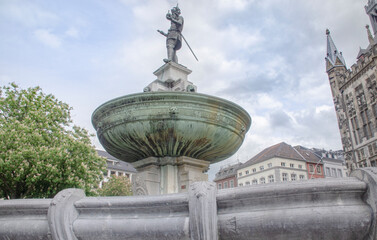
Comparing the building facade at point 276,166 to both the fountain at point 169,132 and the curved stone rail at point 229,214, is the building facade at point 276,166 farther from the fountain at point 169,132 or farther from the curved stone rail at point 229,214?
the curved stone rail at point 229,214

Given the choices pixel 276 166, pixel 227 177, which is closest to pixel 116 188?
pixel 276 166

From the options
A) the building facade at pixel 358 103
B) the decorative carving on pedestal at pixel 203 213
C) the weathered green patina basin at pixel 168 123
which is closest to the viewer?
the decorative carving on pedestal at pixel 203 213

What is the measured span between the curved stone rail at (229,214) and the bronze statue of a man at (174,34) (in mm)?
4654

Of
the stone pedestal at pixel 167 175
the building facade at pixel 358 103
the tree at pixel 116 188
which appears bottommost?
the stone pedestal at pixel 167 175

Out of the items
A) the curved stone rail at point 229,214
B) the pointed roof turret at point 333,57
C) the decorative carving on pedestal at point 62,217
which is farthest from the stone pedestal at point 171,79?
the pointed roof turret at point 333,57

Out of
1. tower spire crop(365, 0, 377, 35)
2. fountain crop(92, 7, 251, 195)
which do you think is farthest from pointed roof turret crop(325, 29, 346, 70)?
fountain crop(92, 7, 251, 195)

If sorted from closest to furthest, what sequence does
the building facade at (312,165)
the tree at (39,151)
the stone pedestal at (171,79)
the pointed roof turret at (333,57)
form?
1. the stone pedestal at (171,79)
2. the tree at (39,151)
3. the pointed roof turret at (333,57)
4. the building facade at (312,165)

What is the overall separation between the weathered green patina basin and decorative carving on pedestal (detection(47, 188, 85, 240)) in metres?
1.89

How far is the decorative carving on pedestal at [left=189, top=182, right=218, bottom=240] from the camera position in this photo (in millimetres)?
2385

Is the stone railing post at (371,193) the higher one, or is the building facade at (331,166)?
the building facade at (331,166)

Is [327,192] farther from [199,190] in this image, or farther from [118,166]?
[118,166]

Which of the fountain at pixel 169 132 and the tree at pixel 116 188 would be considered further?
the tree at pixel 116 188

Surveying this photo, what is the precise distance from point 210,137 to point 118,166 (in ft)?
211

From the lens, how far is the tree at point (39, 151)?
13.1 metres
